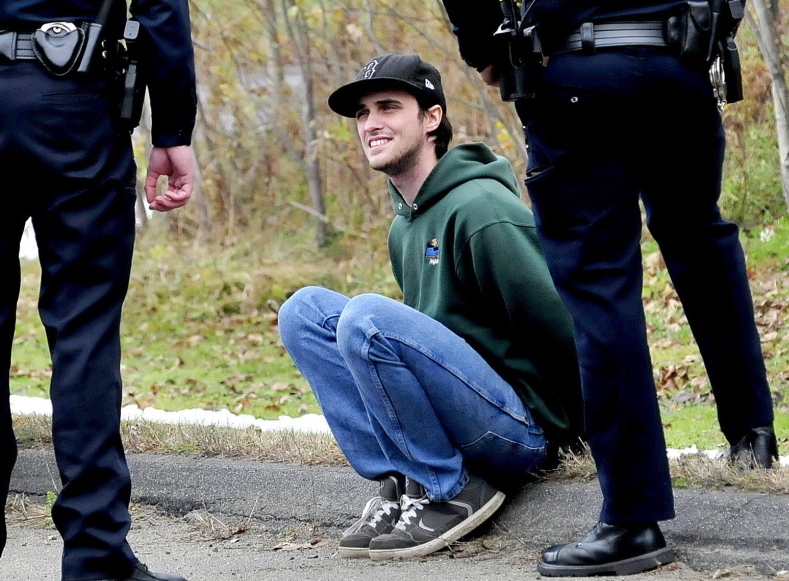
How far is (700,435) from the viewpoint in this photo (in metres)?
5.36

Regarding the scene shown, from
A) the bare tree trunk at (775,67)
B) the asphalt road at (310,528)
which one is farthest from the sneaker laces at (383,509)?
the bare tree trunk at (775,67)

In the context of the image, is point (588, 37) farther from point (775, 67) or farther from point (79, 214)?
point (775, 67)

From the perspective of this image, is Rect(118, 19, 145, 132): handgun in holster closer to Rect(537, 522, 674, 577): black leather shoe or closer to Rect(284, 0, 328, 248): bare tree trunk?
Rect(537, 522, 674, 577): black leather shoe

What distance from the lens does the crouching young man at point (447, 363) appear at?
3.30m

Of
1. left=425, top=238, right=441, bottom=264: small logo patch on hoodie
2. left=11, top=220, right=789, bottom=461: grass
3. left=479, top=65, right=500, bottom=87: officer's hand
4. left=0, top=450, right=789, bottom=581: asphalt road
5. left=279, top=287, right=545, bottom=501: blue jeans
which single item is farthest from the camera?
left=11, top=220, right=789, bottom=461: grass

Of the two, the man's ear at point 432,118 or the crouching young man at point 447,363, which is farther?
the man's ear at point 432,118

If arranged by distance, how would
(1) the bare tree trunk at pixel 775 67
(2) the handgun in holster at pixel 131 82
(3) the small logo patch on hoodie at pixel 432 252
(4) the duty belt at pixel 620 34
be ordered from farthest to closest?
1. (1) the bare tree trunk at pixel 775 67
2. (3) the small logo patch on hoodie at pixel 432 252
3. (2) the handgun in holster at pixel 131 82
4. (4) the duty belt at pixel 620 34

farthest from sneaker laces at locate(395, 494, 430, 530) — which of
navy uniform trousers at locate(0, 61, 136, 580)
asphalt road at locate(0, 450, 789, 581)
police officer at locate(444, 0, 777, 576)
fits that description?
navy uniform trousers at locate(0, 61, 136, 580)

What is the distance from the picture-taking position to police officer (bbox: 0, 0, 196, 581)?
111 inches

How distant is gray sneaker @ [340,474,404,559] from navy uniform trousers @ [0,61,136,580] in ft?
2.45

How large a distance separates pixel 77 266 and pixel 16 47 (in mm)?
552

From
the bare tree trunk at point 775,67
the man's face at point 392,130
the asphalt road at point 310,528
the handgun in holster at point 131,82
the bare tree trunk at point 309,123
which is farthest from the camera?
the bare tree trunk at point 309,123

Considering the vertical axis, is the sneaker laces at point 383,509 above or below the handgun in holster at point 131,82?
below

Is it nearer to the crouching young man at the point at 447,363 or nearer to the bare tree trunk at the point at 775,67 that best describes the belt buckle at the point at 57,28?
the crouching young man at the point at 447,363
